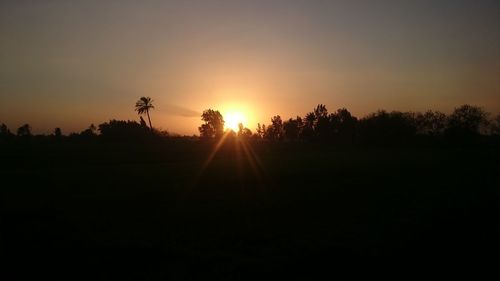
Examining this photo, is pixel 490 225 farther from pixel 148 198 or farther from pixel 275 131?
pixel 275 131

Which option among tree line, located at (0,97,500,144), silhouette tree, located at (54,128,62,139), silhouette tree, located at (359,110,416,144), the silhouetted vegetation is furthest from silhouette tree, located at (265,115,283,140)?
the silhouetted vegetation

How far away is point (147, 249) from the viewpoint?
11766 millimetres

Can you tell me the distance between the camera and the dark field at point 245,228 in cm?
Answer: 1016

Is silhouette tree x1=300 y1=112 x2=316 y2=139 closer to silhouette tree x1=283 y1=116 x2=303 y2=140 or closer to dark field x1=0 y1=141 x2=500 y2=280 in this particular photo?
silhouette tree x1=283 y1=116 x2=303 y2=140

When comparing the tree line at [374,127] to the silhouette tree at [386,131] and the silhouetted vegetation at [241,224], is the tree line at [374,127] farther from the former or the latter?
the silhouetted vegetation at [241,224]

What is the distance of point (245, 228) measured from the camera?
1425 centimetres

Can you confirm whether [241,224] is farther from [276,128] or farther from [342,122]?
[276,128]

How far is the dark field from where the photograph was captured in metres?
10.2

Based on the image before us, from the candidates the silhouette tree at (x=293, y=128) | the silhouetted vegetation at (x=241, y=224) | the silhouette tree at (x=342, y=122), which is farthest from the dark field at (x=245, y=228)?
the silhouette tree at (x=293, y=128)

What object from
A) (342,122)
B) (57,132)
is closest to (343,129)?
(342,122)

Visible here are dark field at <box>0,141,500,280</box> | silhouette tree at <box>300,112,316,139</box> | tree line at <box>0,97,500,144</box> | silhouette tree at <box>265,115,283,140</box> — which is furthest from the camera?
silhouette tree at <box>265,115,283,140</box>

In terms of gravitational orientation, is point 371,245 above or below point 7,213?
below

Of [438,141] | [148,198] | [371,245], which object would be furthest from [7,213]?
[438,141]

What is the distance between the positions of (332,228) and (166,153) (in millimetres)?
51214
